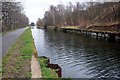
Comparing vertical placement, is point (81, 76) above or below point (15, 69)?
below

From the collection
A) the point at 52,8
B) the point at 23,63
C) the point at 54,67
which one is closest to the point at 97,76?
the point at 54,67

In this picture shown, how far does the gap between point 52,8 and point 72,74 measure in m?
133

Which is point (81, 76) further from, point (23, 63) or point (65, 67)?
point (23, 63)

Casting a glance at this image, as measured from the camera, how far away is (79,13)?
94.4 m

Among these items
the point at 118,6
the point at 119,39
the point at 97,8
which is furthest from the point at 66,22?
the point at 119,39

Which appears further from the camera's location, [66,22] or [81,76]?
[66,22]

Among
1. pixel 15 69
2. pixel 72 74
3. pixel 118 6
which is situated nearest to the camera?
pixel 15 69

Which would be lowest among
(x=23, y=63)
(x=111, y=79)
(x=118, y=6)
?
(x=111, y=79)

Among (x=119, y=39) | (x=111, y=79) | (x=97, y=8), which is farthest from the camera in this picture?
(x=97, y=8)

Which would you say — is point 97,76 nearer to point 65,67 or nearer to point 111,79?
point 111,79

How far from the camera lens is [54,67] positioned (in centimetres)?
1443

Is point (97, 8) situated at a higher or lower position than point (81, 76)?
higher

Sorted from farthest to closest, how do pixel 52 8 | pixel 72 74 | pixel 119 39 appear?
pixel 52 8, pixel 119 39, pixel 72 74

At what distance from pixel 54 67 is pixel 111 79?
11.2ft
